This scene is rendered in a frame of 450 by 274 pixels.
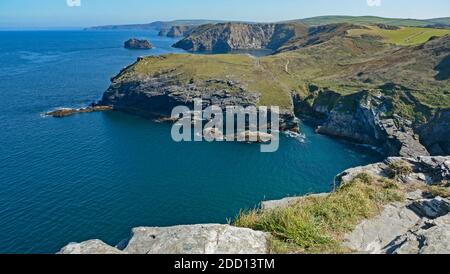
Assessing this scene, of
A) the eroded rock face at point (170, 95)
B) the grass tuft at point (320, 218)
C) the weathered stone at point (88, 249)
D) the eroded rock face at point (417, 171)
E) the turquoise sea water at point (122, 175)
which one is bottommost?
the turquoise sea water at point (122, 175)

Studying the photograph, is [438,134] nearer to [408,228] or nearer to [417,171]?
[417,171]

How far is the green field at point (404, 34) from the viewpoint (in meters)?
161

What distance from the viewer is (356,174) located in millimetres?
23422

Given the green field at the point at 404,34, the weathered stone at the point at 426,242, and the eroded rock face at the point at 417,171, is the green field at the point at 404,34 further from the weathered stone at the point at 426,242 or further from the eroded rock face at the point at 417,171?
the weathered stone at the point at 426,242

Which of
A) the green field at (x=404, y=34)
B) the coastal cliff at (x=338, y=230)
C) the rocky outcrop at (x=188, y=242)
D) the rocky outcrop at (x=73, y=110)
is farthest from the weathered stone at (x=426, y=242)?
the green field at (x=404, y=34)

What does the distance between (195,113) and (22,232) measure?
6145 cm

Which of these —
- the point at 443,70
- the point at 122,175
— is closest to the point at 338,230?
the point at 122,175

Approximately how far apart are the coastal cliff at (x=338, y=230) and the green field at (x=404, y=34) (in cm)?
15616

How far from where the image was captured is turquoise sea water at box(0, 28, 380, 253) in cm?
5194

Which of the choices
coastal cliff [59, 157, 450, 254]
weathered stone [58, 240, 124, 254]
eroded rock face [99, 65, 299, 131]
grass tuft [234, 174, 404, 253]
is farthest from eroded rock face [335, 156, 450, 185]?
eroded rock face [99, 65, 299, 131]

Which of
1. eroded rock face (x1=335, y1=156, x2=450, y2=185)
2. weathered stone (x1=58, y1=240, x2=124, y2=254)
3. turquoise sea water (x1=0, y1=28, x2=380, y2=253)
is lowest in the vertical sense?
turquoise sea water (x1=0, y1=28, x2=380, y2=253)

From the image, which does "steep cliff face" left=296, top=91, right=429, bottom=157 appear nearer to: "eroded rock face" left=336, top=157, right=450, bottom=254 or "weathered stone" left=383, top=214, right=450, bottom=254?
"eroded rock face" left=336, top=157, right=450, bottom=254

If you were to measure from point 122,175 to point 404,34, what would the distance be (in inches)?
6288
